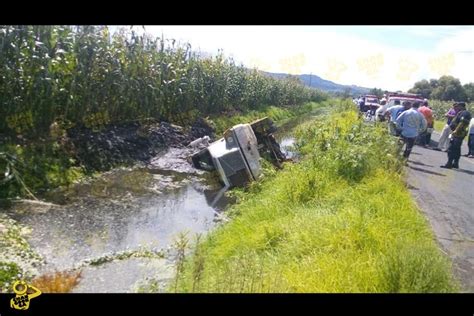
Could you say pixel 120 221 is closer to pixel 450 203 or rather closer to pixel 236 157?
pixel 236 157

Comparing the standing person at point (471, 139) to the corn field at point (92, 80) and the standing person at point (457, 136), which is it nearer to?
the standing person at point (457, 136)

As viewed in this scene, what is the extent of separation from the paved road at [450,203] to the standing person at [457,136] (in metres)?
0.35

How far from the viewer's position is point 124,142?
12039mm

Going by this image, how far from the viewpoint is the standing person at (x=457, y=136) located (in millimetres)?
11344

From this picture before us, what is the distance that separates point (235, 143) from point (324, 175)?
289 centimetres

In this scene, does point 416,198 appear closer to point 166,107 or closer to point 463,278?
point 463,278

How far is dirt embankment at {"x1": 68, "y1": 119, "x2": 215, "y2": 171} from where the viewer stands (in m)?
10.4

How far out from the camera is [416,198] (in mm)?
8047

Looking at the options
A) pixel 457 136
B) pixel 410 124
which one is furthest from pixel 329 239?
pixel 457 136

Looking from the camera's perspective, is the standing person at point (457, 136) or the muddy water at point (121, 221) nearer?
the muddy water at point (121, 221)

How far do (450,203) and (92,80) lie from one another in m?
9.29

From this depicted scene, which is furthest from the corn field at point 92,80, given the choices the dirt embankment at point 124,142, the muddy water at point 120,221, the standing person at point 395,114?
the standing person at point 395,114
